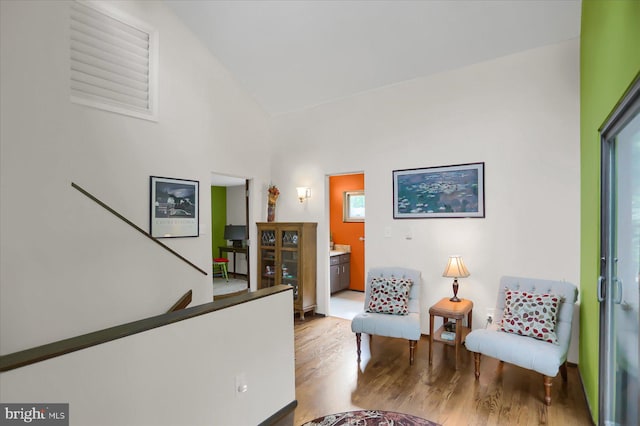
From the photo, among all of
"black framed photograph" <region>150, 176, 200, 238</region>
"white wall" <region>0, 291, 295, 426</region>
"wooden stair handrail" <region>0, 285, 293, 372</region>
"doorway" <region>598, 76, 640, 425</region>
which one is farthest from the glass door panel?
"black framed photograph" <region>150, 176, 200, 238</region>

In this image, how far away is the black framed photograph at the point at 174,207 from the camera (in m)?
3.96

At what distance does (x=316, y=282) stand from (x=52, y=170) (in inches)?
135

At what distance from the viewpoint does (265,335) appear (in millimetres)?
2309

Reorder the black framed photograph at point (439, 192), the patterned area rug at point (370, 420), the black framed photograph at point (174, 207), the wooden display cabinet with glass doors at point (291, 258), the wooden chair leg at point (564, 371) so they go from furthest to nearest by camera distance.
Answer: the wooden display cabinet with glass doors at point (291, 258) → the black framed photograph at point (174, 207) → the black framed photograph at point (439, 192) → the wooden chair leg at point (564, 371) → the patterned area rug at point (370, 420)

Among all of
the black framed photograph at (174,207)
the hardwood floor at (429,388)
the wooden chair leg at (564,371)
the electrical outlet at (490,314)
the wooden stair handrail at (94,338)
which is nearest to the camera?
the wooden stair handrail at (94,338)

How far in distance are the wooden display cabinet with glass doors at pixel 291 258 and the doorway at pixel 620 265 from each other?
3.35 metres

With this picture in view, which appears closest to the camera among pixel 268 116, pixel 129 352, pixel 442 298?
pixel 129 352

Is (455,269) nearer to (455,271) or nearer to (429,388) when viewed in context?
(455,271)

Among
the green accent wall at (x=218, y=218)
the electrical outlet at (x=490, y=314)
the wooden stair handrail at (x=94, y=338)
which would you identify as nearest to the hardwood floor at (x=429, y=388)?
the electrical outlet at (x=490, y=314)

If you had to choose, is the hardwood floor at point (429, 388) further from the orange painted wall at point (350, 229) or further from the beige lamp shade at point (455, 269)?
the orange painted wall at point (350, 229)

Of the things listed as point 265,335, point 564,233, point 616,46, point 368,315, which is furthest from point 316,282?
point 616,46

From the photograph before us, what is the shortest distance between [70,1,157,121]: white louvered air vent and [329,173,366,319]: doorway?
347cm

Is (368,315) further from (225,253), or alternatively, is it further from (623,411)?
(225,253)

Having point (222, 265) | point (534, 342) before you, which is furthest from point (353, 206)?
point (534, 342)
